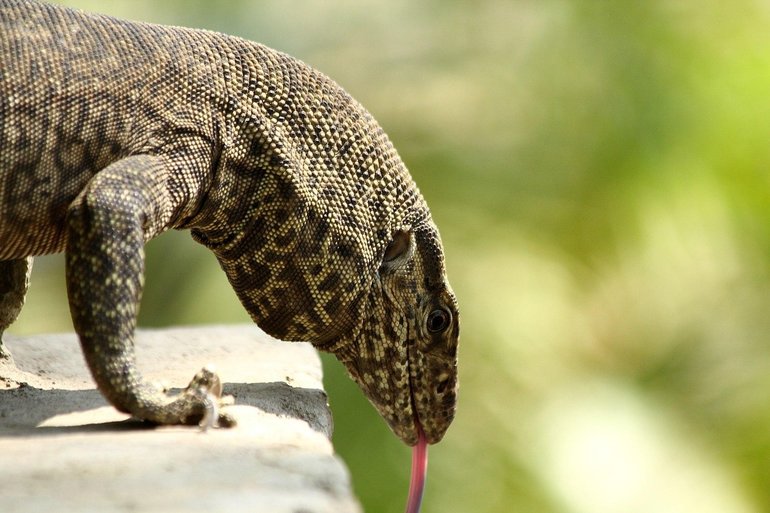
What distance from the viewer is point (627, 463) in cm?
961

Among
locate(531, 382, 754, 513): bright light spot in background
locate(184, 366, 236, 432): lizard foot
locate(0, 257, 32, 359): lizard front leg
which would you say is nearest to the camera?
locate(184, 366, 236, 432): lizard foot

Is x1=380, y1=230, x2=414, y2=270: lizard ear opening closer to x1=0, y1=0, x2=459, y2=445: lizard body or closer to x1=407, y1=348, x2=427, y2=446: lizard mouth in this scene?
x1=0, y1=0, x2=459, y2=445: lizard body

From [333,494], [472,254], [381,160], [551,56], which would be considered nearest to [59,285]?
[472,254]

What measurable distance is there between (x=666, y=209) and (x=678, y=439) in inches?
89.9

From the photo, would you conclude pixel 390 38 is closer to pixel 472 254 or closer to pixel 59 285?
pixel 472 254

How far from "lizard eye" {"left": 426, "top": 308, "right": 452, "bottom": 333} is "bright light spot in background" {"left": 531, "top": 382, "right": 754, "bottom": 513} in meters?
4.11

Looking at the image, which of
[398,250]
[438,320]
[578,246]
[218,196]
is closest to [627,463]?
[578,246]

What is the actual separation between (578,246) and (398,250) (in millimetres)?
5155

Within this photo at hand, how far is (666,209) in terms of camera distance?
1076cm

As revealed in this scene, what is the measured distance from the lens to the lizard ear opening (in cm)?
571

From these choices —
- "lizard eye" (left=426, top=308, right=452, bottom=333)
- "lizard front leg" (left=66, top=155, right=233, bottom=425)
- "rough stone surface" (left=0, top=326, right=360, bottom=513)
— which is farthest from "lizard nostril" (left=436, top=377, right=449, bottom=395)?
"lizard front leg" (left=66, top=155, right=233, bottom=425)

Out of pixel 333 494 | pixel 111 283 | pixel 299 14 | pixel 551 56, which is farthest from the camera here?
pixel 299 14

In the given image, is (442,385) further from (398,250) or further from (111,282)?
(111,282)

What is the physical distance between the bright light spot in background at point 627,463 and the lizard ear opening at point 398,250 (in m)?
4.39
